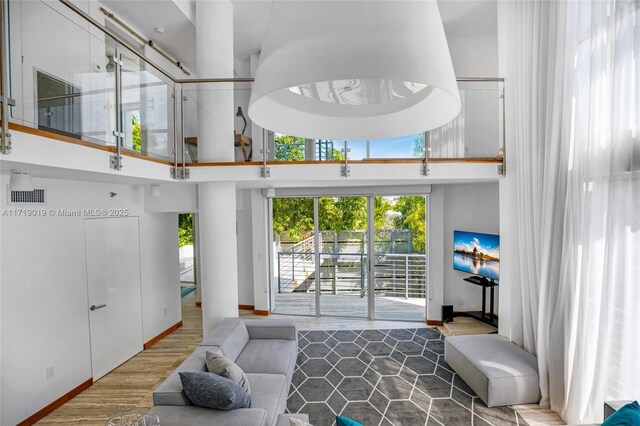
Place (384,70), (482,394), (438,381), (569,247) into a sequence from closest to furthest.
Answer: (384,70) → (569,247) → (482,394) → (438,381)

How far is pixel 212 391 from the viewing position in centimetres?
227

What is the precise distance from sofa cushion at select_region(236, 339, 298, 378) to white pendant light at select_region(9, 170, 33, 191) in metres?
2.35

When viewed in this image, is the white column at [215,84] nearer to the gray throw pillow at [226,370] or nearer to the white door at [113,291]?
the white door at [113,291]

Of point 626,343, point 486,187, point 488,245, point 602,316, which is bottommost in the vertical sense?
point 626,343

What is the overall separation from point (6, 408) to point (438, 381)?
404cm

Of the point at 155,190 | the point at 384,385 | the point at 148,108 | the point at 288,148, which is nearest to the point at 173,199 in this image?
the point at 155,190

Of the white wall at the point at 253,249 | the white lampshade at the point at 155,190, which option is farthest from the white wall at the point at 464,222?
the white lampshade at the point at 155,190

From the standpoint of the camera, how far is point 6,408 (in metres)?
2.78

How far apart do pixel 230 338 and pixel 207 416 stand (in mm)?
1132

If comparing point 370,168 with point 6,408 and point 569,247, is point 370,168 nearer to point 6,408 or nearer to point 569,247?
point 569,247

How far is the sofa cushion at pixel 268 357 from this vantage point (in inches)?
124

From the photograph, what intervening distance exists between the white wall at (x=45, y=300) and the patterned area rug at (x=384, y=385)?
7.77ft

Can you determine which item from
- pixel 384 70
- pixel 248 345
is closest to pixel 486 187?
pixel 248 345

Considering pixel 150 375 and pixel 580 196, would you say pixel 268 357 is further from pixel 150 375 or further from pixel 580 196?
pixel 580 196
